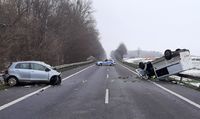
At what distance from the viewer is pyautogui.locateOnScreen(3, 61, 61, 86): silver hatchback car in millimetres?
21016

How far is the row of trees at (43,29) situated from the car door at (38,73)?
4.95 m

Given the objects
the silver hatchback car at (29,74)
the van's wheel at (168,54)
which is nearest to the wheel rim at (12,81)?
the silver hatchback car at (29,74)

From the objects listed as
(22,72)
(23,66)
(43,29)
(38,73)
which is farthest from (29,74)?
(43,29)

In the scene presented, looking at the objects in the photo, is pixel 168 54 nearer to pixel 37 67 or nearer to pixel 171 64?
pixel 171 64

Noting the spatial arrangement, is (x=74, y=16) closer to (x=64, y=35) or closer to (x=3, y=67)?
(x=64, y=35)

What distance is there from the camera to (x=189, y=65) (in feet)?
79.7

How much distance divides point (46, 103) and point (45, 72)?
9.01 m

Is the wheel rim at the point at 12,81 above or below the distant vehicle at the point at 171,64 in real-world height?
below

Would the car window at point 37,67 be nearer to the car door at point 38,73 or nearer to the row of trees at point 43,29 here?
the car door at point 38,73

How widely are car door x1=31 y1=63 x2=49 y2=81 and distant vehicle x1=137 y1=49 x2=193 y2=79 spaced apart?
8.57 metres

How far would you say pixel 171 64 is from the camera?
81.8 ft

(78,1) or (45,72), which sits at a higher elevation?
(78,1)

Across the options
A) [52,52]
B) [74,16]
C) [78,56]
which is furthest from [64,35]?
[52,52]

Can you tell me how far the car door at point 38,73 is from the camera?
21.4 meters
